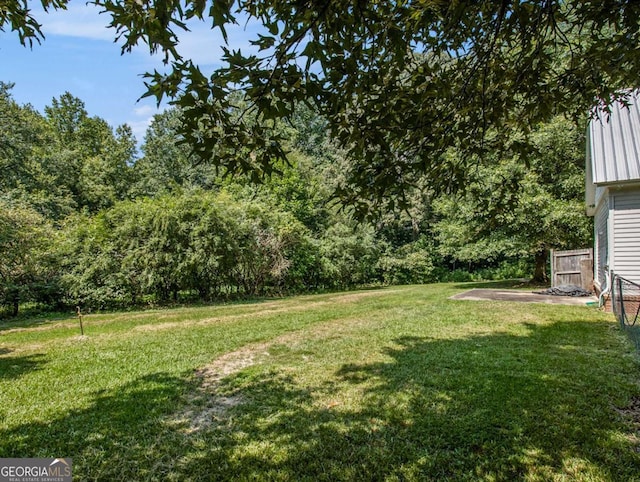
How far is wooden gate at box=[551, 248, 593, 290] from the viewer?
432 inches

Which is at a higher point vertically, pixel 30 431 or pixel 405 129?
pixel 405 129

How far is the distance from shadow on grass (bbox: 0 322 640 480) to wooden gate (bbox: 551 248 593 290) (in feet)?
25.2

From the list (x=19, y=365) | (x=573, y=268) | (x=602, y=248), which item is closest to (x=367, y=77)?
(x=19, y=365)

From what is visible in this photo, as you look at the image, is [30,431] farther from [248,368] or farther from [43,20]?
[43,20]

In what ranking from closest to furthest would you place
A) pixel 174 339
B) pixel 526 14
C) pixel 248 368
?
pixel 526 14, pixel 248 368, pixel 174 339

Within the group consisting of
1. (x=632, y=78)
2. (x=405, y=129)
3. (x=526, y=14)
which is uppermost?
(x=526, y=14)

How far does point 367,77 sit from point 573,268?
11742 millimetres

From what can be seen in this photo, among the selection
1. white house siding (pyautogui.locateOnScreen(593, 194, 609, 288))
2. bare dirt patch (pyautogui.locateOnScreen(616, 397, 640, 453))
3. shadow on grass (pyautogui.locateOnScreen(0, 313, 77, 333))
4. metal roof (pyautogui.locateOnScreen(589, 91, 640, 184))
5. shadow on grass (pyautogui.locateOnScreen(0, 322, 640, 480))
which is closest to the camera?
shadow on grass (pyautogui.locateOnScreen(0, 322, 640, 480))

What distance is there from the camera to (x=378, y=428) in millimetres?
3096

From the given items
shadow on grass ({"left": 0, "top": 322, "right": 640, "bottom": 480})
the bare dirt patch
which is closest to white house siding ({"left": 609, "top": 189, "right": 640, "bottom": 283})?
shadow on grass ({"left": 0, "top": 322, "right": 640, "bottom": 480})

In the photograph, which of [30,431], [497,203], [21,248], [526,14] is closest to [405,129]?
[526,14]

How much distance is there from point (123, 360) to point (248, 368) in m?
2.10

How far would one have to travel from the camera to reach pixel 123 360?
5523mm

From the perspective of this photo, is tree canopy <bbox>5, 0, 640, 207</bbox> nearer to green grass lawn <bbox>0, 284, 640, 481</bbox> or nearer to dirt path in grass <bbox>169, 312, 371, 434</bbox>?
green grass lawn <bbox>0, 284, 640, 481</bbox>
